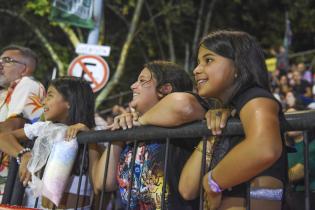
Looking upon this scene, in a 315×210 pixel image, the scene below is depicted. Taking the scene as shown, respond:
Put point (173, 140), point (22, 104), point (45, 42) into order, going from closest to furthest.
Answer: point (173, 140) → point (22, 104) → point (45, 42)

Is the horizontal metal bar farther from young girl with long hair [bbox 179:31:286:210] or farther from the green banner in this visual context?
the green banner

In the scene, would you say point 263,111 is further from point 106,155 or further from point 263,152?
point 106,155

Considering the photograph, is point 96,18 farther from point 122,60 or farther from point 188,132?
point 188,132

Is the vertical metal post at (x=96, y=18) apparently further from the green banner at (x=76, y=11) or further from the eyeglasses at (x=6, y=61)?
the eyeglasses at (x=6, y=61)

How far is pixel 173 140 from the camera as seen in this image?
247cm

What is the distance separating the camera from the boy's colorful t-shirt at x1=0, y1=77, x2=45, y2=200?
3611 mm

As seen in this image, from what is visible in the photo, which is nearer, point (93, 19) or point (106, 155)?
point (106, 155)

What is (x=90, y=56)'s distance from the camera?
877cm

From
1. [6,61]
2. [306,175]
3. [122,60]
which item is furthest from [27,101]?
[122,60]

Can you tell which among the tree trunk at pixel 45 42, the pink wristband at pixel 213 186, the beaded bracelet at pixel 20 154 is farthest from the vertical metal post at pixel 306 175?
the tree trunk at pixel 45 42

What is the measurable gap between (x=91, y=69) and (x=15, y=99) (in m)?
5.08

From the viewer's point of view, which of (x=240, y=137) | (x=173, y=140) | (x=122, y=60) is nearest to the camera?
(x=240, y=137)

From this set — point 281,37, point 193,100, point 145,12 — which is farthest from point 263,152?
point 281,37

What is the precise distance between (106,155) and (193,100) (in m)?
0.78
